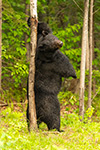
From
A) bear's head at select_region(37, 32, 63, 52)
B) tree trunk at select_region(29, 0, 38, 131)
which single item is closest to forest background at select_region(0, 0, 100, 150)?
tree trunk at select_region(29, 0, 38, 131)

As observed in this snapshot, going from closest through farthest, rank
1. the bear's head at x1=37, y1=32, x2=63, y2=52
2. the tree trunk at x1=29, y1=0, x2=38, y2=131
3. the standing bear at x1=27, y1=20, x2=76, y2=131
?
the bear's head at x1=37, y1=32, x2=63, y2=52 → the tree trunk at x1=29, y1=0, x2=38, y2=131 → the standing bear at x1=27, y1=20, x2=76, y2=131

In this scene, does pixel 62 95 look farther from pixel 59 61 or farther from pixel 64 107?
pixel 59 61

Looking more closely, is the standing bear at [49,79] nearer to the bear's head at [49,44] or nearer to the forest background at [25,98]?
the bear's head at [49,44]

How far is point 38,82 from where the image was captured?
4090 mm

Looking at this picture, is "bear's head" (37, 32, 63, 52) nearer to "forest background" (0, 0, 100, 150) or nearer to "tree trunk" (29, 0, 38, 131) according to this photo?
"tree trunk" (29, 0, 38, 131)

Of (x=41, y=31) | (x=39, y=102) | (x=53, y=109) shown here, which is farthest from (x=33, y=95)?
(x=41, y=31)

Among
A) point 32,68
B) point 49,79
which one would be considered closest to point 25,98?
point 49,79

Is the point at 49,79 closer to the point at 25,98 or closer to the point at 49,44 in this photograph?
the point at 49,44

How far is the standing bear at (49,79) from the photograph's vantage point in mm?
4012

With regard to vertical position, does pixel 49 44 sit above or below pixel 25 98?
above

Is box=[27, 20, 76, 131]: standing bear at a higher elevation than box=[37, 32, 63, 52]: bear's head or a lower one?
lower

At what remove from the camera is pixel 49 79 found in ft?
13.5

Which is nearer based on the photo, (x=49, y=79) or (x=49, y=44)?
(x=49, y=44)

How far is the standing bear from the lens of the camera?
13.2 feet
